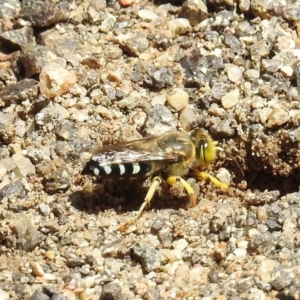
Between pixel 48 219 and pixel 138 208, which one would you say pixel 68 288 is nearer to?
pixel 48 219

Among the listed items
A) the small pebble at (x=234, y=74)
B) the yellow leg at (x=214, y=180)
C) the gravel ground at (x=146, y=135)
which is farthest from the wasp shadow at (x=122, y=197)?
the small pebble at (x=234, y=74)

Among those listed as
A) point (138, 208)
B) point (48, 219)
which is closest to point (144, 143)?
point (138, 208)

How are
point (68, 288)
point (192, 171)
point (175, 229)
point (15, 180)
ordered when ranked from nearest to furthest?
point (68, 288)
point (175, 229)
point (15, 180)
point (192, 171)

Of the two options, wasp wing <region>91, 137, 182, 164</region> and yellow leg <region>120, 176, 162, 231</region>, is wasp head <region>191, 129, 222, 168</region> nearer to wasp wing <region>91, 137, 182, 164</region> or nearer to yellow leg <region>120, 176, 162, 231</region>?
wasp wing <region>91, 137, 182, 164</region>

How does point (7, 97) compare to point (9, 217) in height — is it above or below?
above

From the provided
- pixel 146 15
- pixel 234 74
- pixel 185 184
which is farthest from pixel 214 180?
pixel 146 15

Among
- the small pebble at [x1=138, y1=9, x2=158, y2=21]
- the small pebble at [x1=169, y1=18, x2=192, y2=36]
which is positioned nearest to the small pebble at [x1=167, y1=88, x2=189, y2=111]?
the small pebble at [x1=169, y1=18, x2=192, y2=36]
